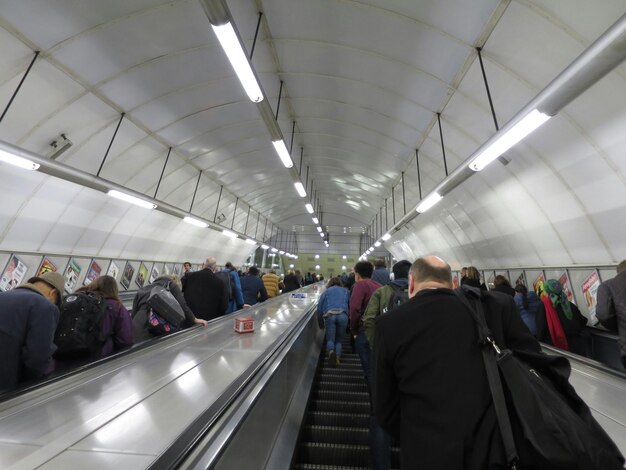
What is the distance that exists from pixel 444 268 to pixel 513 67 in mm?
4805

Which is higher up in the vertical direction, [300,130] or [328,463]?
[300,130]

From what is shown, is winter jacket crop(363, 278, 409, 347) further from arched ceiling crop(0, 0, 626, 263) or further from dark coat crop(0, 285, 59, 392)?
arched ceiling crop(0, 0, 626, 263)

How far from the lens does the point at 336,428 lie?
10.5ft

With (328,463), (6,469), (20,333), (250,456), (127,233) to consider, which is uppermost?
(127,233)

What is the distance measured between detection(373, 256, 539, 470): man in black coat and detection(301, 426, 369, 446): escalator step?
2029 millimetres

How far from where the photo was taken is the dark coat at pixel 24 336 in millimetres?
1888

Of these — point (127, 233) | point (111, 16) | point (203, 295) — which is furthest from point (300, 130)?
point (127, 233)

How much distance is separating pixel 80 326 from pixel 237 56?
3.43 m

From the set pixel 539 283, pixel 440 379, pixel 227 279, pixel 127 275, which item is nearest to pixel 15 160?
pixel 227 279

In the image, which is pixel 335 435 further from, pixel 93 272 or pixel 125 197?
pixel 93 272

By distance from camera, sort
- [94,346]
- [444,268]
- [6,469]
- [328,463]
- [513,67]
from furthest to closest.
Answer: [513,67]
[328,463]
[94,346]
[444,268]
[6,469]

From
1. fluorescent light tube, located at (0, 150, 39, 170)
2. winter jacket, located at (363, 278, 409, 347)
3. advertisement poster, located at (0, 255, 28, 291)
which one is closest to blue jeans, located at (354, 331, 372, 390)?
winter jacket, located at (363, 278, 409, 347)

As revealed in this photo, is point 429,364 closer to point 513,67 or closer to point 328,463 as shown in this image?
point 328,463

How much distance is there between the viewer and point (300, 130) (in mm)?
9680
